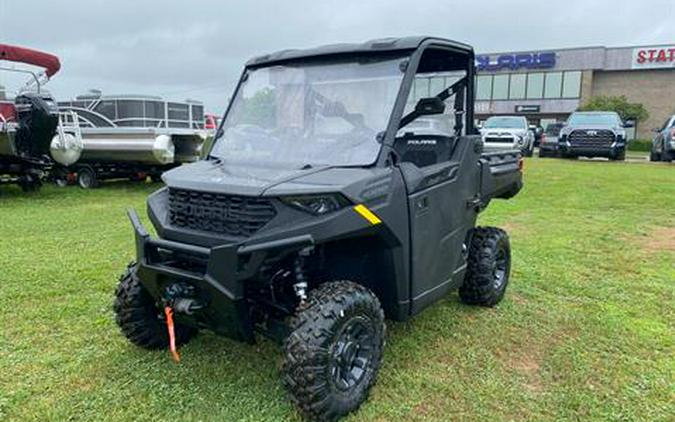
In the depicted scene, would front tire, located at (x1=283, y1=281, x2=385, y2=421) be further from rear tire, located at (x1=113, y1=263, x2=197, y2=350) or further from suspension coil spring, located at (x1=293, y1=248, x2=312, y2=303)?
rear tire, located at (x1=113, y1=263, x2=197, y2=350)

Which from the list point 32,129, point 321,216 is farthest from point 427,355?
point 32,129

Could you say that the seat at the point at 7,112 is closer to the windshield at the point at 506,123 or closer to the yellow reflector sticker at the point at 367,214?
the yellow reflector sticker at the point at 367,214

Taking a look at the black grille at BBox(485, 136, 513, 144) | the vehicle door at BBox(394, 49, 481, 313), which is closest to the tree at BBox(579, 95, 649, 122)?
the black grille at BBox(485, 136, 513, 144)

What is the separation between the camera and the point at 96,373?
3361 mm

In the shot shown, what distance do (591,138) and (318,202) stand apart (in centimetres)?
1817

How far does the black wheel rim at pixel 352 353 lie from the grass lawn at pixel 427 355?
0.18m

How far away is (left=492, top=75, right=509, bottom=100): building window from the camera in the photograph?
174ft

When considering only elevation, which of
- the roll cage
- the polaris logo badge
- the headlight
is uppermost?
the roll cage

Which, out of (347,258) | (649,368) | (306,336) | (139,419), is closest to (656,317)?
(649,368)

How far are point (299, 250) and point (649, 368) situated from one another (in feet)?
7.72

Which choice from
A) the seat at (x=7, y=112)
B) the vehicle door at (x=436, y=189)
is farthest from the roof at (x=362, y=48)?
the seat at (x=7, y=112)

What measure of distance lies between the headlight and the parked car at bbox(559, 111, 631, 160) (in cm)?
1804

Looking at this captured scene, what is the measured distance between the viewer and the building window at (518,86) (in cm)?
5252

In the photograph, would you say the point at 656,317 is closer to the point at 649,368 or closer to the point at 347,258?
the point at 649,368
